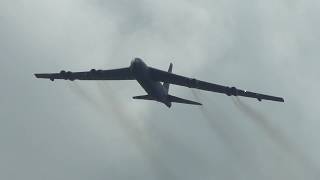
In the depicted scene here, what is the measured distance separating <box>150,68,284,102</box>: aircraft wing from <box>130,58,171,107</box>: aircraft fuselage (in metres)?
1.54

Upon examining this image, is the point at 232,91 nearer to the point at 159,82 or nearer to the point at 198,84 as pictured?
the point at 198,84

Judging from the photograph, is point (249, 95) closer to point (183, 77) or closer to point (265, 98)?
point (265, 98)

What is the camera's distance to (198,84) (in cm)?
15425

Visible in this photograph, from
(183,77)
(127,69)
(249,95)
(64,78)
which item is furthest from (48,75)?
(249,95)

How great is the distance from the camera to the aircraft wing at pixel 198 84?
153250 millimetres

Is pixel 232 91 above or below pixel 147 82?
below

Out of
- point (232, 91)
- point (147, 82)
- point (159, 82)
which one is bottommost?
point (232, 91)

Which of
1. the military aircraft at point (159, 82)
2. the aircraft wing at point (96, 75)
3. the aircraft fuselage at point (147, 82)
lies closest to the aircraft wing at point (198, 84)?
the military aircraft at point (159, 82)

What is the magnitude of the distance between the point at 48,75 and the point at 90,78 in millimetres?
9729

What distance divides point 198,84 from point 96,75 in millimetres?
20133

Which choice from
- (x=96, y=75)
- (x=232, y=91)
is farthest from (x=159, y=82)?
(x=232, y=91)

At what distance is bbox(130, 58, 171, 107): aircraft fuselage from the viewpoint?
486 feet

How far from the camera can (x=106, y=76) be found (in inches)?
6206

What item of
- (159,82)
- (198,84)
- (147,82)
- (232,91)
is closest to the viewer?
(147,82)
